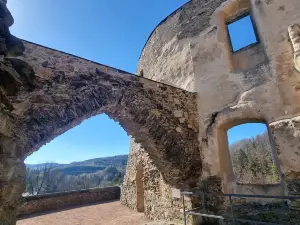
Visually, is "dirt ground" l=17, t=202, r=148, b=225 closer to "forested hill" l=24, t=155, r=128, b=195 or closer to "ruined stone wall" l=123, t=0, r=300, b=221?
"ruined stone wall" l=123, t=0, r=300, b=221

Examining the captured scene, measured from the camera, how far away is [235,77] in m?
5.09

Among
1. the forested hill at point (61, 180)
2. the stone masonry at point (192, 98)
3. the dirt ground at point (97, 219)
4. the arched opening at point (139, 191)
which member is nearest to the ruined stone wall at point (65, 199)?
the dirt ground at point (97, 219)

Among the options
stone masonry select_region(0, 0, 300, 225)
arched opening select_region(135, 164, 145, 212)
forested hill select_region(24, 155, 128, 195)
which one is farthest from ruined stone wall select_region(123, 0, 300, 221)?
forested hill select_region(24, 155, 128, 195)

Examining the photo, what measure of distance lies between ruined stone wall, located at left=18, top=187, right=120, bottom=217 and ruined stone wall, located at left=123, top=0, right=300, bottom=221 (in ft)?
20.5

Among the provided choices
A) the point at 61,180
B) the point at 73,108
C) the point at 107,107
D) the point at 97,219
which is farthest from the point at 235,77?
the point at 61,180

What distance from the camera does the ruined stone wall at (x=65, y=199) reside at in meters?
9.78

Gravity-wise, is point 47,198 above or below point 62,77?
below

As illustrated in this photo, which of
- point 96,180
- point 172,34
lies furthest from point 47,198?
point 96,180

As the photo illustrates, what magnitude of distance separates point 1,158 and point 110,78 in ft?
9.81

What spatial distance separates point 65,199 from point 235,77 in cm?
998

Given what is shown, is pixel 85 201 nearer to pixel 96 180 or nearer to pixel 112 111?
pixel 112 111

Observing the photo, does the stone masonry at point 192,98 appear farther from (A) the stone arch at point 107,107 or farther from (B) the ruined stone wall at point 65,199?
(B) the ruined stone wall at point 65,199

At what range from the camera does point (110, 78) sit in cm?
432

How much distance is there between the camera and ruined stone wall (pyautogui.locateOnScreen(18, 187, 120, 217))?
9781mm
